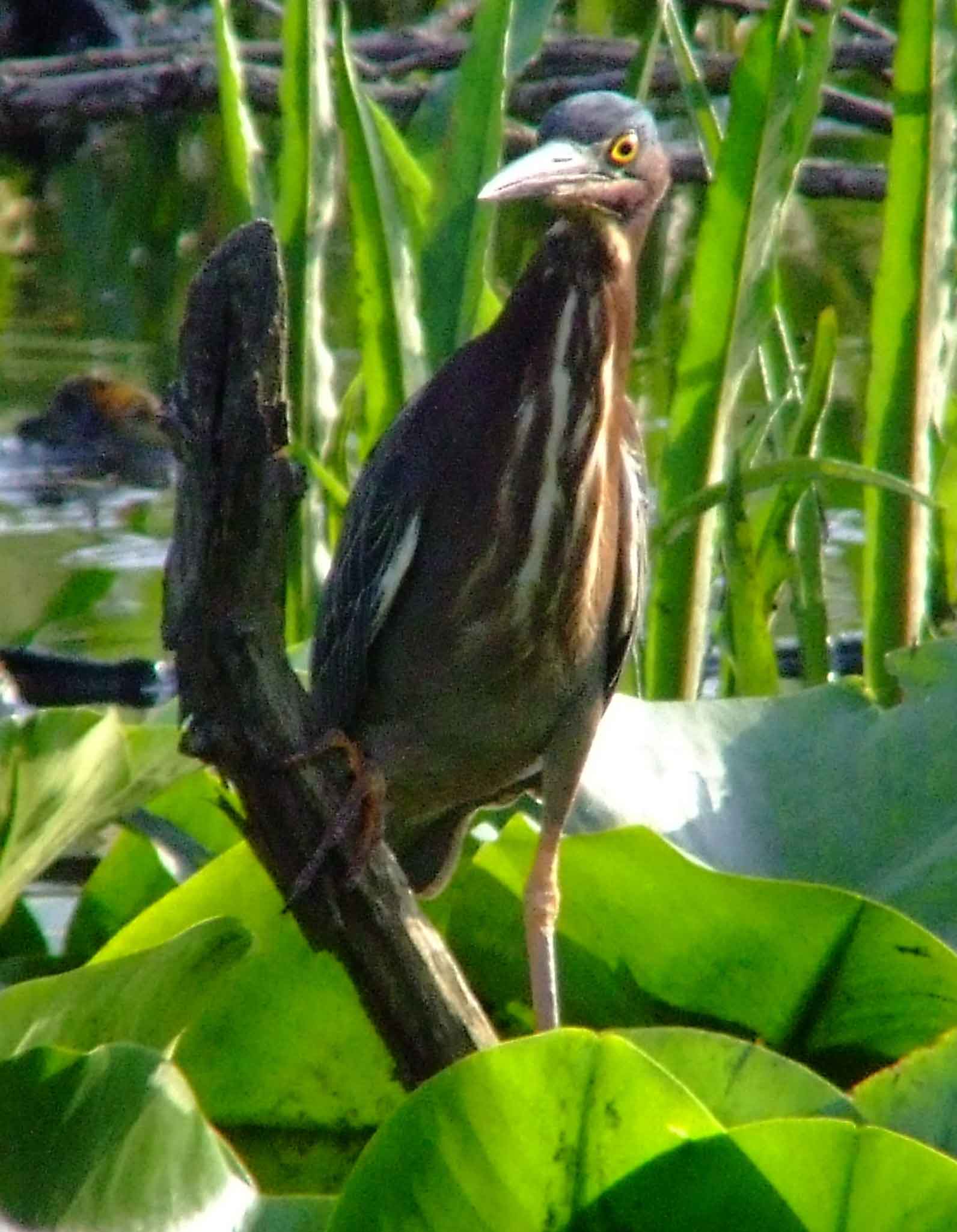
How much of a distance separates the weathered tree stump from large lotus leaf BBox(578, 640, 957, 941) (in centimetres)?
63

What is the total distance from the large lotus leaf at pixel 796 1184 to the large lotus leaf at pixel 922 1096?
19 centimetres

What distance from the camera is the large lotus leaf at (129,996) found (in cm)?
188

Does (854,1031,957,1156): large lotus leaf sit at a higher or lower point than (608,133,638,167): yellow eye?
lower

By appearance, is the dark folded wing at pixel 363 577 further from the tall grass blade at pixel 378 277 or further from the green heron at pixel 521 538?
the tall grass blade at pixel 378 277

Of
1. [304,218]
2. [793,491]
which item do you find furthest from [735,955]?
[304,218]

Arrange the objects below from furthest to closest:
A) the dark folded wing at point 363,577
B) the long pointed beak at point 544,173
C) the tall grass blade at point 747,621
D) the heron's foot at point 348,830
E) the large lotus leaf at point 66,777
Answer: the tall grass blade at point 747,621
the dark folded wing at point 363,577
the long pointed beak at point 544,173
the large lotus leaf at point 66,777
the heron's foot at point 348,830

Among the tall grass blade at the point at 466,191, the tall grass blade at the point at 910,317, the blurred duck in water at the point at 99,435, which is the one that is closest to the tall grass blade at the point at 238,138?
the tall grass blade at the point at 466,191

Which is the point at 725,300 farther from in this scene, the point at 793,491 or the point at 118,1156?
the point at 118,1156

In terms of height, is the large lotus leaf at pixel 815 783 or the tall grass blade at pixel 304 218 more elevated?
the tall grass blade at pixel 304 218

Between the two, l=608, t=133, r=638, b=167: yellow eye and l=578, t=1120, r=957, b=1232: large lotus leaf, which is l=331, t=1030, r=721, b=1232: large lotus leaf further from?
l=608, t=133, r=638, b=167: yellow eye

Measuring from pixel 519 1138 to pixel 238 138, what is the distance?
5.60 ft

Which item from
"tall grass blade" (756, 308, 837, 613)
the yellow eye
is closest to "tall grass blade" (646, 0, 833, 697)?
"tall grass blade" (756, 308, 837, 613)

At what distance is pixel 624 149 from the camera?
2.40m

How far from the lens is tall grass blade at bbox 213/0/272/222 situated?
9.56ft
